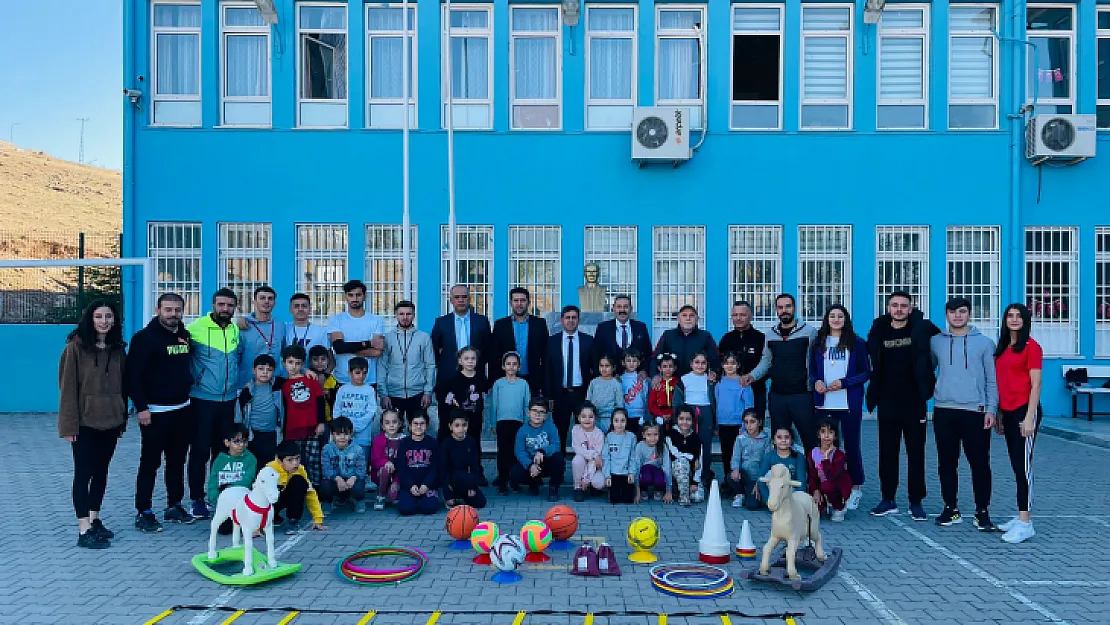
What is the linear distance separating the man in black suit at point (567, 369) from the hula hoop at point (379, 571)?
3221 millimetres

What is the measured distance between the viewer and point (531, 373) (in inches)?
384

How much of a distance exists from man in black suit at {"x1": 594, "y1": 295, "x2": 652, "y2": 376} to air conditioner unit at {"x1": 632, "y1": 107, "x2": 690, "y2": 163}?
5895 mm

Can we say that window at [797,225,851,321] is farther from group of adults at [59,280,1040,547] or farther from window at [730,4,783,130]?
group of adults at [59,280,1040,547]

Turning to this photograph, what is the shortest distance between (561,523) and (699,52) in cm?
1155

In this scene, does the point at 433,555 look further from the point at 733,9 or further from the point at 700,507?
the point at 733,9

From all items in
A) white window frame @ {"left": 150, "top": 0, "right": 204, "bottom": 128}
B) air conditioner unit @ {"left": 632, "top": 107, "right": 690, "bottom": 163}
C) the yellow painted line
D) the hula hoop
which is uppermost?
white window frame @ {"left": 150, "top": 0, "right": 204, "bottom": 128}

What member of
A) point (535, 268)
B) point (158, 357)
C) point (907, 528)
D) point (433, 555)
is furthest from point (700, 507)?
point (535, 268)

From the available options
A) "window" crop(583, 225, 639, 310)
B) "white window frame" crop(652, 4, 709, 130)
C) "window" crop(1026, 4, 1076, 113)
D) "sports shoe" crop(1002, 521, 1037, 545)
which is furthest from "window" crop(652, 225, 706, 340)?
"sports shoe" crop(1002, 521, 1037, 545)

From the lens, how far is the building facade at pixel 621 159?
15547 millimetres

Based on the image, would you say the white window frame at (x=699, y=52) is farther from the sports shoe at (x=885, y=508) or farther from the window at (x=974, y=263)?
the sports shoe at (x=885, y=508)

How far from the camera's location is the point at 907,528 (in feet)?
25.2

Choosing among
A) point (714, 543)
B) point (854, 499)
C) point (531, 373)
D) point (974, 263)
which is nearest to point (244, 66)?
point (531, 373)

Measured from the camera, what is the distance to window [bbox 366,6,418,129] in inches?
621

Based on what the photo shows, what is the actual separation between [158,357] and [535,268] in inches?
357
